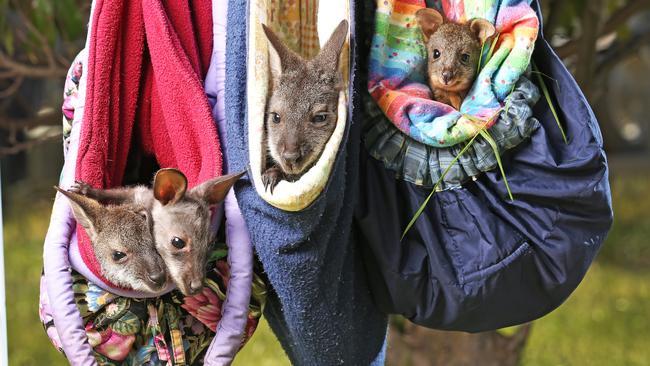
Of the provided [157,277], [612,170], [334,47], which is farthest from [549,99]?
[612,170]

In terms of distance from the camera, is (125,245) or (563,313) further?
(563,313)

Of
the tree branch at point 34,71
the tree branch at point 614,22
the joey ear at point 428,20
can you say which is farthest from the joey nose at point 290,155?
the tree branch at point 614,22

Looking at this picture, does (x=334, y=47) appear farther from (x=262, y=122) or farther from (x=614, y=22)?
(x=614, y=22)

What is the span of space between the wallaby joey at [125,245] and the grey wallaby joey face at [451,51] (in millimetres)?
492

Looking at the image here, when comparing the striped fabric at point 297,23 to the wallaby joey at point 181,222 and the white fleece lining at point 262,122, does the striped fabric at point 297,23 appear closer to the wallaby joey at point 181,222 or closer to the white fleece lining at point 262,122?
the white fleece lining at point 262,122

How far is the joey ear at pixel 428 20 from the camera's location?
1.34m

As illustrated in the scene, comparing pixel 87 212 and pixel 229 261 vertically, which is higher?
pixel 87 212

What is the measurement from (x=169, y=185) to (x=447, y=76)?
18.0 inches

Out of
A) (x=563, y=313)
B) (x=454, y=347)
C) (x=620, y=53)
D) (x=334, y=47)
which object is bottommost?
(x=563, y=313)

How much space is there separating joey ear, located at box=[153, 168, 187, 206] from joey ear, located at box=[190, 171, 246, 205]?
3 cm

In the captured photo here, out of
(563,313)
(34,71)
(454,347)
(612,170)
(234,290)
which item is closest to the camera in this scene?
(234,290)

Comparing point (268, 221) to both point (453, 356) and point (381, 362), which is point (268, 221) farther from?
point (453, 356)

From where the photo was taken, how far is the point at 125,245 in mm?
1142

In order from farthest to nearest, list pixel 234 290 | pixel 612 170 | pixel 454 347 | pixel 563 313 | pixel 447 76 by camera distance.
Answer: pixel 612 170 → pixel 563 313 → pixel 454 347 → pixel 447 76 → pixel 234 290
